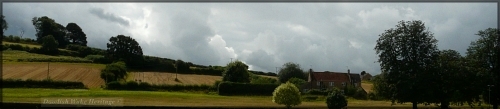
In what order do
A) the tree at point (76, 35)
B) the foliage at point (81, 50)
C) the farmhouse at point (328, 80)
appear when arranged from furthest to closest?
the tree at point (76, 35) → the foliage at point (81, 50) → the farmhouse at point (328, 80)

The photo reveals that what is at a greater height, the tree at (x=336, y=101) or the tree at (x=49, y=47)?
the tree at (x=49, y=47)

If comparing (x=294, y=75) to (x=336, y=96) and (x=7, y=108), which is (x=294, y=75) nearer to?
(x=336, y=96)

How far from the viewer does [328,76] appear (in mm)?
100125

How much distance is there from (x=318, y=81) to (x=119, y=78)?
40.6 meters

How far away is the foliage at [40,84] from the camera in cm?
6352

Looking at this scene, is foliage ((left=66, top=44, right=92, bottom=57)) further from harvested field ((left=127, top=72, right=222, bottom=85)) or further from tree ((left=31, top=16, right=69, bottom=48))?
harvested field ((left=127, top=72, right=222, bottom=85))

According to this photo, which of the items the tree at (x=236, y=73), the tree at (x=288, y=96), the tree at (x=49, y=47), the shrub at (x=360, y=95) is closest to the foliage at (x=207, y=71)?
the tree at (x=236, y=73)

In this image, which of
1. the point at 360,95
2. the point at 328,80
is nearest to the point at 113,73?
the point at 360,95

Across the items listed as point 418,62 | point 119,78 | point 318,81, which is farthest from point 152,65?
point 418,62

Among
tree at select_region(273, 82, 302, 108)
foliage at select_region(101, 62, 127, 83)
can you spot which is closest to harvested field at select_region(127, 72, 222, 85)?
foliage at select_region(101, 62, 127, 83)

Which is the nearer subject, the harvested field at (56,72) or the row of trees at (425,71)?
the row of trees at (425,71)

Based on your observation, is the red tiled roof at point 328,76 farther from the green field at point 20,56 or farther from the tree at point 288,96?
the tree at point 288,96

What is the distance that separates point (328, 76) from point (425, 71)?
56.7m

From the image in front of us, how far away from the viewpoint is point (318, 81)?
9856cm
